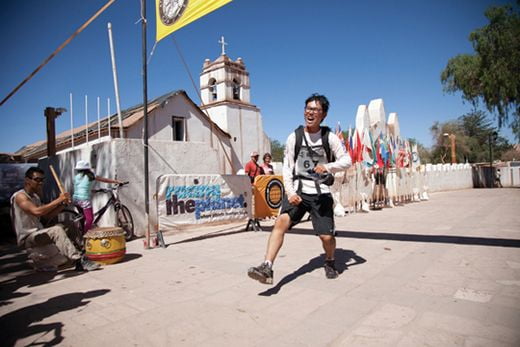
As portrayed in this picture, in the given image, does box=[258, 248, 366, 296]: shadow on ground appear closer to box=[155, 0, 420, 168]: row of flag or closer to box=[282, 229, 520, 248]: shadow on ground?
box=[282, 229, 520, 248]: shadow on ground

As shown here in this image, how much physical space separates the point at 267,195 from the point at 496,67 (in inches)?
880

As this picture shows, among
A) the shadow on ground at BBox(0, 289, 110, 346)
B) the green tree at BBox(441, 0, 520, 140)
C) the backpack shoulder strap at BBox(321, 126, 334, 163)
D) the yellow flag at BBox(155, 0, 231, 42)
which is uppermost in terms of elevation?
the green tree at BBox(441, 0, 520, 140)

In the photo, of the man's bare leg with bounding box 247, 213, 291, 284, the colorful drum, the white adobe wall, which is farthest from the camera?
the white adobe wall

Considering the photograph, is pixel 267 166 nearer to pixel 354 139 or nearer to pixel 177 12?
pixel 354 139

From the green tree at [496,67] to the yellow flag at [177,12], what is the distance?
75.6 ft

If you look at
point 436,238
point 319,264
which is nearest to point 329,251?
point 319,264

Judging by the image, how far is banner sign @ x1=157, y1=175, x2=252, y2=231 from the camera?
24.8 ft

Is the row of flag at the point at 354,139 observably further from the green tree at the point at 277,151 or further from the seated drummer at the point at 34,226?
the green tree at the point at 277,151

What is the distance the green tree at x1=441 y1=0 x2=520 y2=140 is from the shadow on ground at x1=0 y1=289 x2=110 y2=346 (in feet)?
86.6

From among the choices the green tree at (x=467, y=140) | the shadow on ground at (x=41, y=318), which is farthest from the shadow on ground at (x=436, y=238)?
the green tree at (x=467, y=140)

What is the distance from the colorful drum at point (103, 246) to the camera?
504cm

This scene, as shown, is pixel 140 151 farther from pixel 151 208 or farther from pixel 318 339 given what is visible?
pixel 318 339

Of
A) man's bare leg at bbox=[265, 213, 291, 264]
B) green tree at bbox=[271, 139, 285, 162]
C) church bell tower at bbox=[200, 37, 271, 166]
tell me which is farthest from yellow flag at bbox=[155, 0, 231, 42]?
green tree at bbox=[271, 139, 285, 162]

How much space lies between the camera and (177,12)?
6219mm
